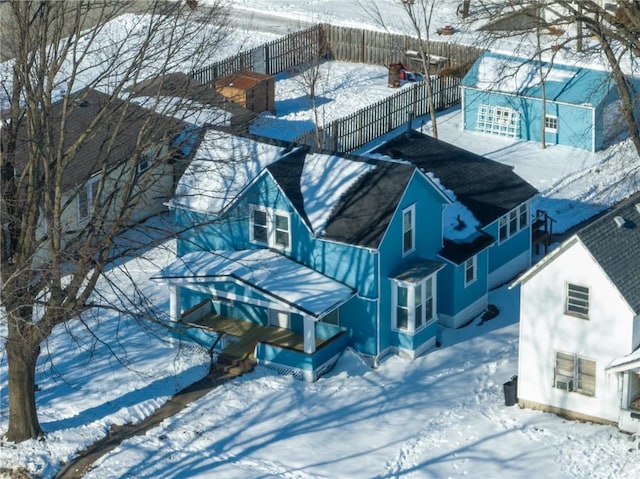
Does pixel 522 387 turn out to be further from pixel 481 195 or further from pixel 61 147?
pixel 61 147

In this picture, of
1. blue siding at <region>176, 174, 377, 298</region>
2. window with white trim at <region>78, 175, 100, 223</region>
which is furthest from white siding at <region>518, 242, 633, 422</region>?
window with white trim at <region>78, 175, 100, 223</region>

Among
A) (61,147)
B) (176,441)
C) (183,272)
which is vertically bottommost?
(176,441)

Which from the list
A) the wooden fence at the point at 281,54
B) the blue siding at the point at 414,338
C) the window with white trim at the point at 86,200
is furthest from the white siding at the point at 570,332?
the wooden fence at the point at 281,54

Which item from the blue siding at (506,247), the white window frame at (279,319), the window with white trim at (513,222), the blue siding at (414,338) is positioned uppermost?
the window with white trim at (513,222)

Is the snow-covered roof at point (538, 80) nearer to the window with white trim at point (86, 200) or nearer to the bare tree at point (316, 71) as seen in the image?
the bare tree at point (316, 71)

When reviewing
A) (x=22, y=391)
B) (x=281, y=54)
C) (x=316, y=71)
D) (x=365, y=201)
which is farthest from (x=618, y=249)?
(x=281, y=54)

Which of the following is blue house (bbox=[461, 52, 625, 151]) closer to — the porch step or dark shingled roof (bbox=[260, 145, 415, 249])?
dark shingled roof (bbox=[260, 145, 415, 249])

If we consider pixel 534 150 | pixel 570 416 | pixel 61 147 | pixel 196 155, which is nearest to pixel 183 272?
pixel 196 155
